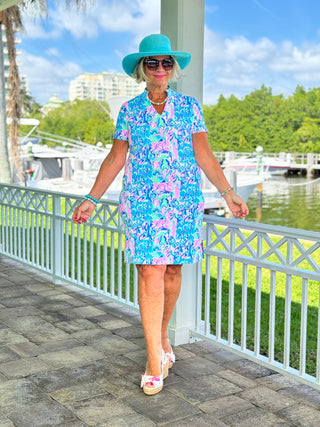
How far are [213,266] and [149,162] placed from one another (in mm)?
5343

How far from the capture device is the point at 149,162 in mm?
2775

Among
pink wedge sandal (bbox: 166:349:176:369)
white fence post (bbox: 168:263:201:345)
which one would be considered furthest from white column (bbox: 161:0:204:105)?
pink wedge sandal (bbox: 166:349:176:369)

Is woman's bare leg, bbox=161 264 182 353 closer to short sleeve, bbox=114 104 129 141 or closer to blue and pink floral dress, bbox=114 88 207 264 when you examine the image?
blue and pink floral dress, bbox=114 88 207 264

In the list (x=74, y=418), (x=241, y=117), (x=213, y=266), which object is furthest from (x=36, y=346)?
(x=241, y=117)

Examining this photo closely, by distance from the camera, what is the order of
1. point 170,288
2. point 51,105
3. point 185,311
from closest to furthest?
point 170,288 → point 185,311 → point 51,105

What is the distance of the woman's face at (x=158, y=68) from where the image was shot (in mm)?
2732

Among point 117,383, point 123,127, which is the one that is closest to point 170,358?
point 117,383

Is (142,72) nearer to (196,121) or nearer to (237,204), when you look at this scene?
(196,121)

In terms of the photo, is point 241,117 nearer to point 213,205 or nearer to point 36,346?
point 213,205

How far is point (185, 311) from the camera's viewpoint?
3555mm

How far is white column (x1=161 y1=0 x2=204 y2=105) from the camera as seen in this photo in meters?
3.37

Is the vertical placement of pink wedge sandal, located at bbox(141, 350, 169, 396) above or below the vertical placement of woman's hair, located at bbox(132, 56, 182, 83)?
below

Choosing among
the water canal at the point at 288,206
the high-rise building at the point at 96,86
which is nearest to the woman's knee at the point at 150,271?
the water canal at the point at 288,206

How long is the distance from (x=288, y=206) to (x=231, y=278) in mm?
22840
